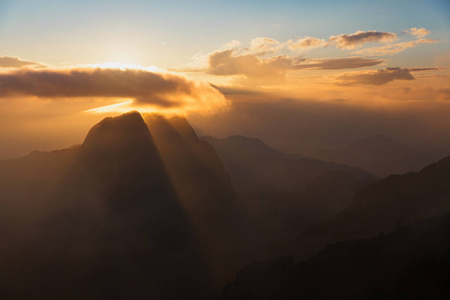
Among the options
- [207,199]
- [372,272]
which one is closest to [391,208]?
[372,272]

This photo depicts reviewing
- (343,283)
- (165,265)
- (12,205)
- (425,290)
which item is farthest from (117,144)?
(425,290)

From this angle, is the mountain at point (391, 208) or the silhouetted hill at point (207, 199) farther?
the silhouetted hill at point (207, 199)

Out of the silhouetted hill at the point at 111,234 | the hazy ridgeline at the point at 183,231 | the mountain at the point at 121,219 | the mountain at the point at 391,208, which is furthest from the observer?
the mountain at the point at 121,219

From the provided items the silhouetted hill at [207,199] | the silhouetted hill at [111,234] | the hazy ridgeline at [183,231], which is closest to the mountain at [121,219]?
the silhouetted hill at [111,234]

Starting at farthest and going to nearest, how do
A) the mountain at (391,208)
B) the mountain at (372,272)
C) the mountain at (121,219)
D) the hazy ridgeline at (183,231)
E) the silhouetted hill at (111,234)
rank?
1. the mountain at (121,219)
2. the silhouetted hill at (111,234)
3. the mountain at (391,208)
4. the hazy ridgeline at (183,231)
5. the mountain at (372,272)

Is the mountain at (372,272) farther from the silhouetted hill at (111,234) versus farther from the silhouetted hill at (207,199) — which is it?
the silhouetted hill at (111,234)
